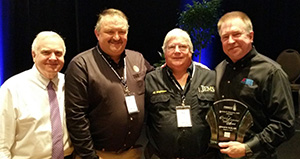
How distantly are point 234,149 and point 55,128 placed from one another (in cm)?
121

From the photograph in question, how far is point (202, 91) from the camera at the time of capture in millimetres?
2199

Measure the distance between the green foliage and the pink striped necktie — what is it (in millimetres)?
4536

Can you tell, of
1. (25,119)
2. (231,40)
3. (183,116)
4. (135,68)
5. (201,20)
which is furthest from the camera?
(201,20)

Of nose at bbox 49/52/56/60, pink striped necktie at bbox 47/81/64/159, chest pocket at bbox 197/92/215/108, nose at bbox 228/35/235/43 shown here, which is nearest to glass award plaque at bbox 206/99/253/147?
chest pocket at bbox 197/92/215/108

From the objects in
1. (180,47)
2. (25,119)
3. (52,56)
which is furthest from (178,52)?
(25,119)

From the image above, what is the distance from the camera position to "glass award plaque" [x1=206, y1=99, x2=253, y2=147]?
1.94 m

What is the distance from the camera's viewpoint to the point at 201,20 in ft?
20.0

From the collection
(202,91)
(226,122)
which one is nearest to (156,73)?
(202,91)

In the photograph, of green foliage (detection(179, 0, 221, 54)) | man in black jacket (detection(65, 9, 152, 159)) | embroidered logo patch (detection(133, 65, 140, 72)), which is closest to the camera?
man in black jacket (detection(65, 9, 152, 159))

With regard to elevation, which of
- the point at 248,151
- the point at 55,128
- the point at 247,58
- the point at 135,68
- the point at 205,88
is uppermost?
the point at 247,58

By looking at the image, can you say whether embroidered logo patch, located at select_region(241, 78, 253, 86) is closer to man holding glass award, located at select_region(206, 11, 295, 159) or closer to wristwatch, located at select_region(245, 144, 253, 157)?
man holding glass award, located at select_region(206, 11, 295, 159)

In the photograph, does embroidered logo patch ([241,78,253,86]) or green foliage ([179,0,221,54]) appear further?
green foliage ([179,0,221,54])

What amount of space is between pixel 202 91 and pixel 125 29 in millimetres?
752

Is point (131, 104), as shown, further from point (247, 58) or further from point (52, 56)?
point (247, 58)
